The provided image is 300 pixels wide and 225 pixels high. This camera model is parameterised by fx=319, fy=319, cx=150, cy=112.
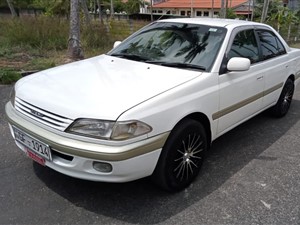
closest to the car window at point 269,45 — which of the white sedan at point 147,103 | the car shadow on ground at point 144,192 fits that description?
the white sedan at point 147,103

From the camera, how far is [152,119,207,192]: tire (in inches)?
110

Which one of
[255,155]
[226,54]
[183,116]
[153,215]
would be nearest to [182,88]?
[183,116]

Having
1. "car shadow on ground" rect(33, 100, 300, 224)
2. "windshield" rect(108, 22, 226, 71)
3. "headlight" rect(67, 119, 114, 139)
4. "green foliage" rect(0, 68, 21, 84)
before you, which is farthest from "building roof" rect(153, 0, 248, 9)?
"headlight" rect(67, 119, 114, 139)

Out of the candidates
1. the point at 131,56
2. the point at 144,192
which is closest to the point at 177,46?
the point at 131,56

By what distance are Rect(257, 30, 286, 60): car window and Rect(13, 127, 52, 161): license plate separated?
3.08 metres

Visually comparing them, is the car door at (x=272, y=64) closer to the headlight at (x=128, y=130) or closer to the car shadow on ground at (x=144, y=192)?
the car shadow on ground at (x=144, y=192)

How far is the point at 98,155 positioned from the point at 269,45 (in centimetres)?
329

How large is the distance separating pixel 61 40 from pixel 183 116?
368 inches

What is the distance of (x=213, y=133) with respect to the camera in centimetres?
339

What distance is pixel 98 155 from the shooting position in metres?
2.40

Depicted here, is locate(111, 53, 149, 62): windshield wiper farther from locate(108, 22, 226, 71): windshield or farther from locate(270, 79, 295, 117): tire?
locate(270, 79, 295, 117): tire

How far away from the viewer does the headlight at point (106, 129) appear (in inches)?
95.0

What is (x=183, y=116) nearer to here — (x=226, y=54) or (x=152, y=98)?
(x=152, y=98)

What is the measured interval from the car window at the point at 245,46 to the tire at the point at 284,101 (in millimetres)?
1271
